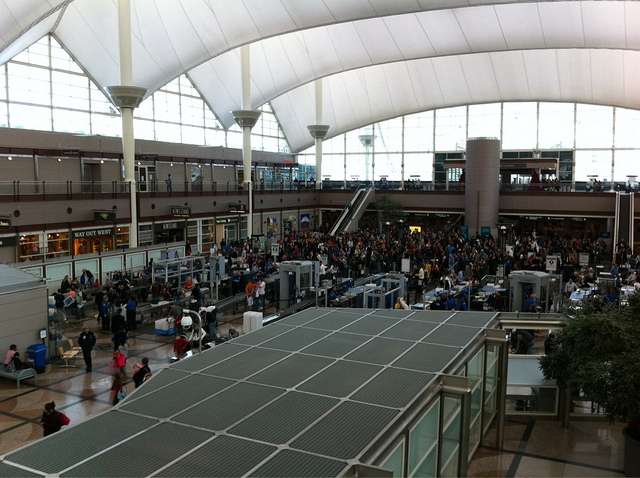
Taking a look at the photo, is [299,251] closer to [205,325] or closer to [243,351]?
[205,325]

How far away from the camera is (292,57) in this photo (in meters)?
41.9

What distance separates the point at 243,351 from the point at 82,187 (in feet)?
69.0

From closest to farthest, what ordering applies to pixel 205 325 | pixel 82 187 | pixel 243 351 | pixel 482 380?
1. pixel 243 351
2. pixel 482 380
3. pixel 205 325
4. pixel 82 187

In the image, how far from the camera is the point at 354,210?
43.4 meters

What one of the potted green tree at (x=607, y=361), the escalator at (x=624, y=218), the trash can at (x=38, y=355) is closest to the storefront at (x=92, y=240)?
the trash can at (x=38, y=355)

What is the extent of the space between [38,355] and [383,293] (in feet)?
34.3

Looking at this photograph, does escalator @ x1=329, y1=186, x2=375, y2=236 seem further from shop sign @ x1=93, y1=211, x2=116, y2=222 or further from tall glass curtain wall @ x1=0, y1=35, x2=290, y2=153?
shop sign @ x1=93, y1=211, x2=116, y2=222

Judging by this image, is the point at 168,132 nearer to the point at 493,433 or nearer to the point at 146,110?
the point at 146,110

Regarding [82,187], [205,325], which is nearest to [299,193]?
[82,187]

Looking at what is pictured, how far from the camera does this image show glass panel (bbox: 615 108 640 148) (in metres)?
45.9

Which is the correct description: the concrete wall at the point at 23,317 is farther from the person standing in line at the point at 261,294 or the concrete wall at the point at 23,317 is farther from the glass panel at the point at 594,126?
the glass panel at the point at 594,126

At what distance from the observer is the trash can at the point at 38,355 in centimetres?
1373

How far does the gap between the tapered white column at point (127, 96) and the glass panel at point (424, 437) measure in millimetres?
24242

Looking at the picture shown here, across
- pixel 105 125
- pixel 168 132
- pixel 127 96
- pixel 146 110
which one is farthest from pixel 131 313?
pixel 168 132
